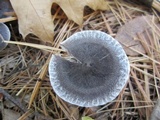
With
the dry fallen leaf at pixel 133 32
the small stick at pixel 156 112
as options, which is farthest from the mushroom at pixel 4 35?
the small stick at pixel 156 112

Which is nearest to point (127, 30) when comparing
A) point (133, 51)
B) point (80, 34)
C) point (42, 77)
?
point (133, 51)

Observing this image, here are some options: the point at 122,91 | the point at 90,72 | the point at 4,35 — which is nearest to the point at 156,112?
the point at 122,91

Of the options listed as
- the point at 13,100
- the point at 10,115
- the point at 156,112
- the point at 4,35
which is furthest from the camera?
the point at 4,35

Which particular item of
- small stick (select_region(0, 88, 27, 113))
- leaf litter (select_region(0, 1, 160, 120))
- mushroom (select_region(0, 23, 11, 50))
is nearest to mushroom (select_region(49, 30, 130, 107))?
leaf litter (select_region(0, 1, 160, 120))

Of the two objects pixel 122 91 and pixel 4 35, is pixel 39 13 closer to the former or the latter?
pixel 4 35

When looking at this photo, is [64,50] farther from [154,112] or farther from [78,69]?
[154,112]

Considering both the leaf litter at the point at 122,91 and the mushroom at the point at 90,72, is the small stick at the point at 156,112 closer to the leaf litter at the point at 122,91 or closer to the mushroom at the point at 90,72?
the leaf litter at the point at 122,91
